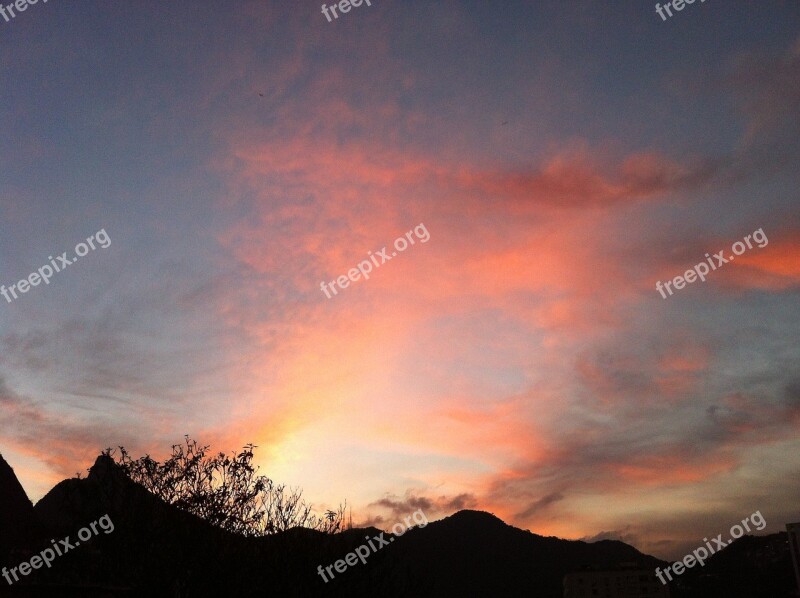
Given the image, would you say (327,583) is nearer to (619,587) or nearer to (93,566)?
(93,566)

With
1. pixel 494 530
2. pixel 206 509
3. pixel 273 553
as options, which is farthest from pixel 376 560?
pixel 494 530

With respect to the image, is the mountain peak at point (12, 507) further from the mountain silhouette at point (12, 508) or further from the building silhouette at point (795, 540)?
the building silhouette at point (795, 540)

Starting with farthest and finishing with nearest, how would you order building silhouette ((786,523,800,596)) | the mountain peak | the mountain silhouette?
1. building silhouette ((786,523,800,596))
2. the mountain peak
3. the mountain silhouette

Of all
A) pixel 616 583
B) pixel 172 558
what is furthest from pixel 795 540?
pixel 172 558

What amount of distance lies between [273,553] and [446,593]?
136 meters

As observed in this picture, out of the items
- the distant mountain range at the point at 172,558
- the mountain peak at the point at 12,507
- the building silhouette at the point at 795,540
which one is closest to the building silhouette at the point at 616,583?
the building silhouette at the point at 795,540

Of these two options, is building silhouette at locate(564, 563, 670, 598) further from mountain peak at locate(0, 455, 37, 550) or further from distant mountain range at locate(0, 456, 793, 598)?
distant mountain range at locate(0, 456, 793, 598)

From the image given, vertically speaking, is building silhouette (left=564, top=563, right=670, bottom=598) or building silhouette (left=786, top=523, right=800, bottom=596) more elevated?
building silhouette (left=564, top=563, right=670, bottom=598)

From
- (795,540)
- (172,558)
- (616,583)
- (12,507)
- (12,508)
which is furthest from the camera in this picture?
(616,583)

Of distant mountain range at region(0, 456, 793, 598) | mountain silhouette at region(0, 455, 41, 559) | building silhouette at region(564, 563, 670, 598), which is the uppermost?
mountain silhouette at region(0, 455, 41, 559)

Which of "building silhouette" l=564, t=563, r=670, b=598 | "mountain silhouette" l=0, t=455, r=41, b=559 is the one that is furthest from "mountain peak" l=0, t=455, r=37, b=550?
"building silhouette" l=564, t=563, r=670, b=598

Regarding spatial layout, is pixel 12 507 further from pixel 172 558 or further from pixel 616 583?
pixel 616 583

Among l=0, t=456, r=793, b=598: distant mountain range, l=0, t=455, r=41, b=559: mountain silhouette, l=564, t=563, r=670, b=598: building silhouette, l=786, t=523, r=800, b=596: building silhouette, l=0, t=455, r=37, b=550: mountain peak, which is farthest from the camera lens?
l=564, t=563, r=670, b=598: building silhouette

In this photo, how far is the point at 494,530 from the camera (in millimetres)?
182125
